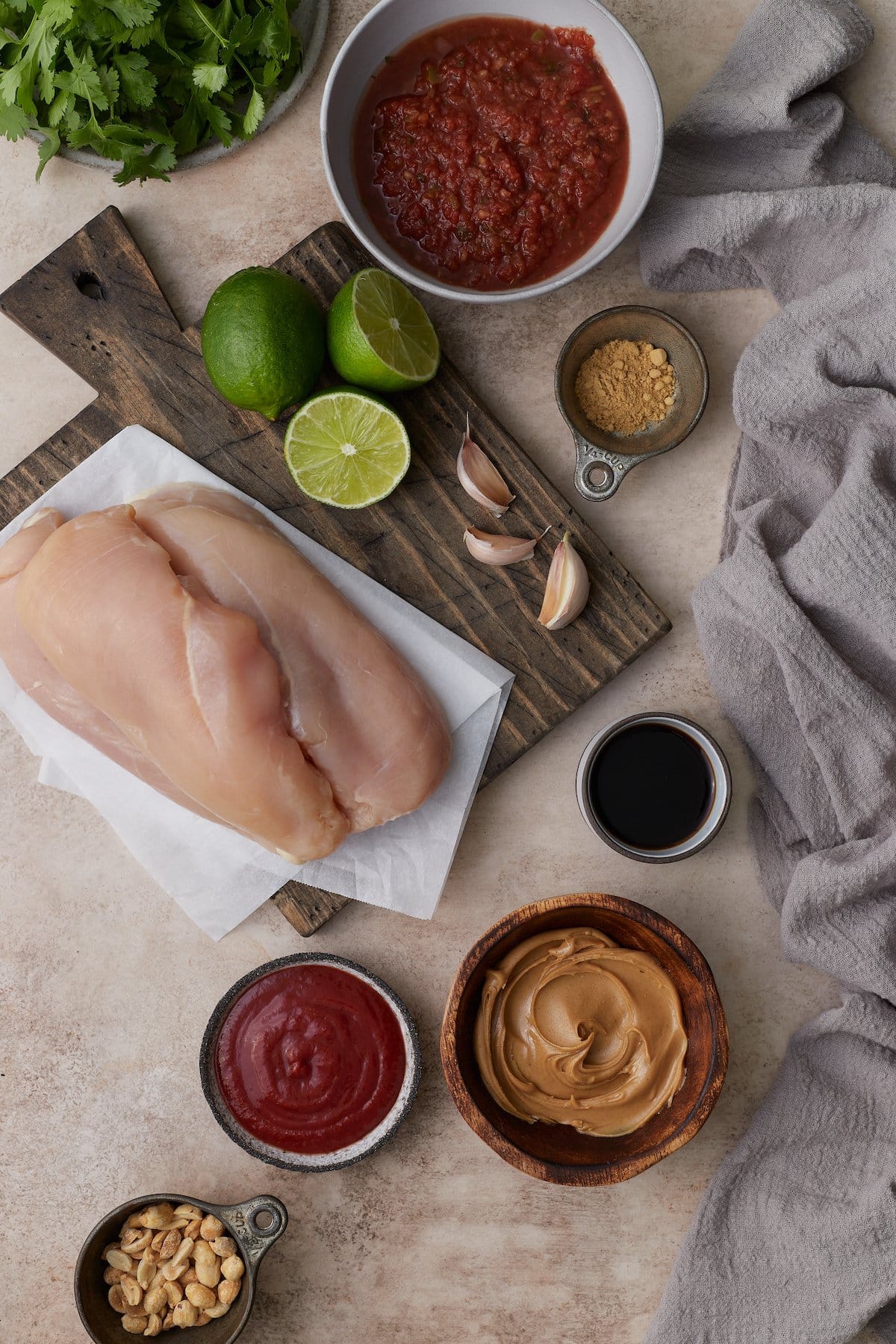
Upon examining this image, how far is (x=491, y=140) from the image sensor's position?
175 cm

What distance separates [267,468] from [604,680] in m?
0.81

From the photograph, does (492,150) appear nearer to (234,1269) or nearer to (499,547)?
(499,547)

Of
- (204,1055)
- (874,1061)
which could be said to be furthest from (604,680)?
(204,1055)

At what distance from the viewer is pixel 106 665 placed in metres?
1.80

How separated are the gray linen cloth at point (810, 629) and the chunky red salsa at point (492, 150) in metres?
0.22

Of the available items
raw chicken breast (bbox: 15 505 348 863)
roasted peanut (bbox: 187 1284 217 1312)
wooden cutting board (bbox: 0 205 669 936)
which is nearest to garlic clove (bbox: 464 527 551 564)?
wooden cutting board (bbox: 0 205 669 936)

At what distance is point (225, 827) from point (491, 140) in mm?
1401

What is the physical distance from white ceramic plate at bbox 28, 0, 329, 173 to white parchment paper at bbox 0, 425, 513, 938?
549mm

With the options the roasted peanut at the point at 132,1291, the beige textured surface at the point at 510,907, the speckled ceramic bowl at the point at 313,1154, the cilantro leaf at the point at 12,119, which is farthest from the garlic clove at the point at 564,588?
the roasted peanut at the point at 132,1291

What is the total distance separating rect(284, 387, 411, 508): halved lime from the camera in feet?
6.02

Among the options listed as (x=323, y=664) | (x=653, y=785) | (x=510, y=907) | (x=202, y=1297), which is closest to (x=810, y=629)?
(x=653, y=785)

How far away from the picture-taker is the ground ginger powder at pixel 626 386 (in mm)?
1875

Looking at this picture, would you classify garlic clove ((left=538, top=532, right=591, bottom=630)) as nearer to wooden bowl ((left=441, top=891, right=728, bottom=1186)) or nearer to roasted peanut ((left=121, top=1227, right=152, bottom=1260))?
wooden bowl ((left=441, top=891, right=728, bottom=1186))

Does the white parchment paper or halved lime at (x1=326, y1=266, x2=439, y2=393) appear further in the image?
the white parchment paper
